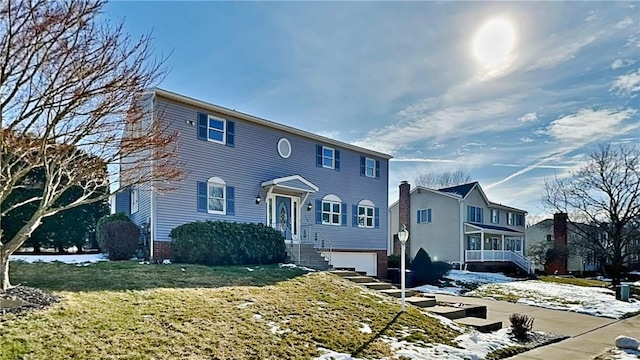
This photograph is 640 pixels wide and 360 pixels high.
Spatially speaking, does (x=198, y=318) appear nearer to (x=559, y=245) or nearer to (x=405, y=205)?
(x=405, y=205)

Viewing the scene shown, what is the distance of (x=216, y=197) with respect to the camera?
54.2 ft

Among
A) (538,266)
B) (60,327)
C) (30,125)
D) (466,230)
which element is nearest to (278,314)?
(60,327)

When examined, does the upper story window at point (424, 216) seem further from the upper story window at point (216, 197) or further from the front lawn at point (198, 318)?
the front lawn at point (198, 318)

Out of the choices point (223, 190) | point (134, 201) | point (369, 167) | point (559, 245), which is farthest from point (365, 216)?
point (559, 245)

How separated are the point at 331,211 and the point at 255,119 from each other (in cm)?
590

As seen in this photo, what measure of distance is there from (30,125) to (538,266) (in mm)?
43053

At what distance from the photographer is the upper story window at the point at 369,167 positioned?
22703 mm

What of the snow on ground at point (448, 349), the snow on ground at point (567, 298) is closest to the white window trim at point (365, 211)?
the snow on ground at point (567, 298)

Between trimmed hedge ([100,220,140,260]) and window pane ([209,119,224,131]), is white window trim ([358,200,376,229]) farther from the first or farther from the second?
trimmed hedge ([100,220,140,260])

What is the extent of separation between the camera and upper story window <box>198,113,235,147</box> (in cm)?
1608

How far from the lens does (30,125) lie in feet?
25.2

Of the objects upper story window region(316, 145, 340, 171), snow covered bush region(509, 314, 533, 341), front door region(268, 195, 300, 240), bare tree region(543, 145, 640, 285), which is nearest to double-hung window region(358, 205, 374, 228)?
upper story window region(316, 145, 340, 171)

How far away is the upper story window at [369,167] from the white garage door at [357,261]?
13.2 ft

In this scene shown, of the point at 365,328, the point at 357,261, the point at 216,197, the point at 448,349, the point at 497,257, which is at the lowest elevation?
the point at 497,257
